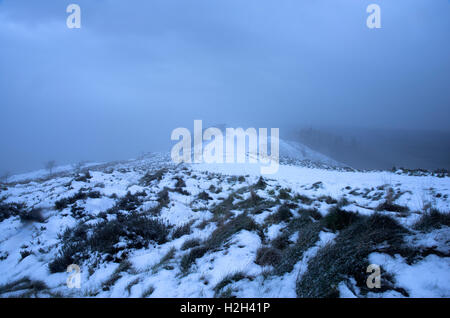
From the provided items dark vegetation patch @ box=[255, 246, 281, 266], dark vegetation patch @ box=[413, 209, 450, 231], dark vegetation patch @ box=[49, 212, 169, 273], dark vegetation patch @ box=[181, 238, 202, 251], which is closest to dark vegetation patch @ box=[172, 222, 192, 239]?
dark vegetation patch @ box=[49, 212, 169, 273]

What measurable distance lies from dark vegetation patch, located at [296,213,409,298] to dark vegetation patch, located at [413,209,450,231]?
284 mm

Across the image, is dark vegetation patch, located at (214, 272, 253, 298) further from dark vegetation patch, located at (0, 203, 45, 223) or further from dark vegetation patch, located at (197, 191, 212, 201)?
dark vegetation patch, located at (0, 203, 45, 223)

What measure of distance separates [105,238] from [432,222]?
6.02 m

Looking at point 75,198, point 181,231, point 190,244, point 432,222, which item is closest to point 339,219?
point 432,222

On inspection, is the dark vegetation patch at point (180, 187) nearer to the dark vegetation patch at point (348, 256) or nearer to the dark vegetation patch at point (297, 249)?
the dark vegetation patch at point (297, 249)

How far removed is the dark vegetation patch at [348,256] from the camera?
78.2 inches

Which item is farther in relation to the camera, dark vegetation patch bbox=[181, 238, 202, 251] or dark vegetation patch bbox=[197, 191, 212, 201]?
dark vegetation patch bbox=[197, 191, 212, 201]

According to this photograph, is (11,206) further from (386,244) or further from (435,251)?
(435,251)

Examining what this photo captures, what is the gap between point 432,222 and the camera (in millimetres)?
2654

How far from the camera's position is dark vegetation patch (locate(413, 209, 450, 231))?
2539mm

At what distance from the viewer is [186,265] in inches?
116

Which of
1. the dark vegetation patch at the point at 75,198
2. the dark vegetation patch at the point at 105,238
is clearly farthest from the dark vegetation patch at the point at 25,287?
the dark vegetation patch at the point at 75,198

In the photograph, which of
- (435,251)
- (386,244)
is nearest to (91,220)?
(386,244)

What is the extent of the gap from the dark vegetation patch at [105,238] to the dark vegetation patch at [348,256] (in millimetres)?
3292
